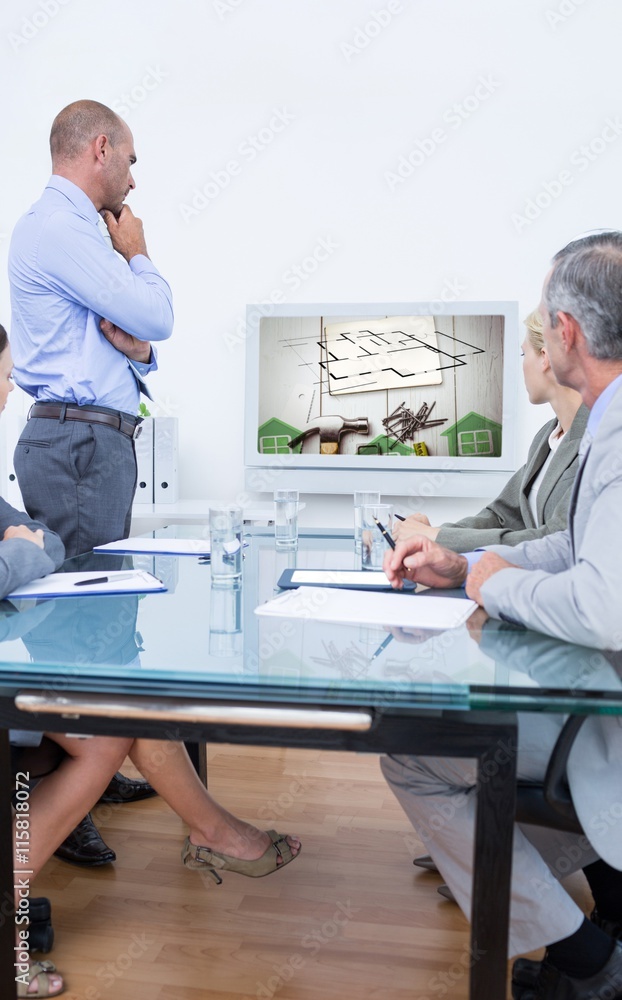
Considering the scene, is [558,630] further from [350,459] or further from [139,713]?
[350,459]

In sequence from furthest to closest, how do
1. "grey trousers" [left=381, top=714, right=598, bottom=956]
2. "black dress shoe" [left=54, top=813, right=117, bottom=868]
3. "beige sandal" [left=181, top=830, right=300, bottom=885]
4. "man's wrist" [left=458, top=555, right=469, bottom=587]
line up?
"black dress shoe" [left=54, top=813, right=117, bottom=868]
"beige sandal" [left=181, top=830, right=300, bottom=885]
"man's wrist" [left=458, top=555, right=469, bottom=587]
"grey trousers" [left=381, top=714, right=598, bottom=956]

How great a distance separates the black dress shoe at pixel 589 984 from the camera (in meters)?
1.30

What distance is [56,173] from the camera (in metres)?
2.39

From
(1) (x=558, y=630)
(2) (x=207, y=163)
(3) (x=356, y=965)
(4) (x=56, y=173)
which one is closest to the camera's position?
(1) (x=558, y=630)

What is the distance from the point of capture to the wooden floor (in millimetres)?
1536

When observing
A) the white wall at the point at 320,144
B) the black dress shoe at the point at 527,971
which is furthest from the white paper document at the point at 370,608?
the white wall at the point at 320,144

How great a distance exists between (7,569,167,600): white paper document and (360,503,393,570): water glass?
470mm

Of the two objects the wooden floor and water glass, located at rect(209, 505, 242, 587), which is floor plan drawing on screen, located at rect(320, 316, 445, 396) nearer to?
the wooden floor

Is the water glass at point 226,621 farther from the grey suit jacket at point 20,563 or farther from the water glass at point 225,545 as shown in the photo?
the grey suit jacket at point 20,563

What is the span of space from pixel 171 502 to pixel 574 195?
243 cm

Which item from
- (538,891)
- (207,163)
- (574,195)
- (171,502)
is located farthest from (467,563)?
(207,163)

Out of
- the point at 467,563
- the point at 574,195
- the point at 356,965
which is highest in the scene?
the point at 574,195

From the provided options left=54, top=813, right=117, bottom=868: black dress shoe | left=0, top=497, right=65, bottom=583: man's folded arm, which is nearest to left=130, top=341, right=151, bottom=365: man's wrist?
left=0, top=497, right=65, bottom=583: man's folded arm

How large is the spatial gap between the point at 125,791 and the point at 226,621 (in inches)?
48.1
